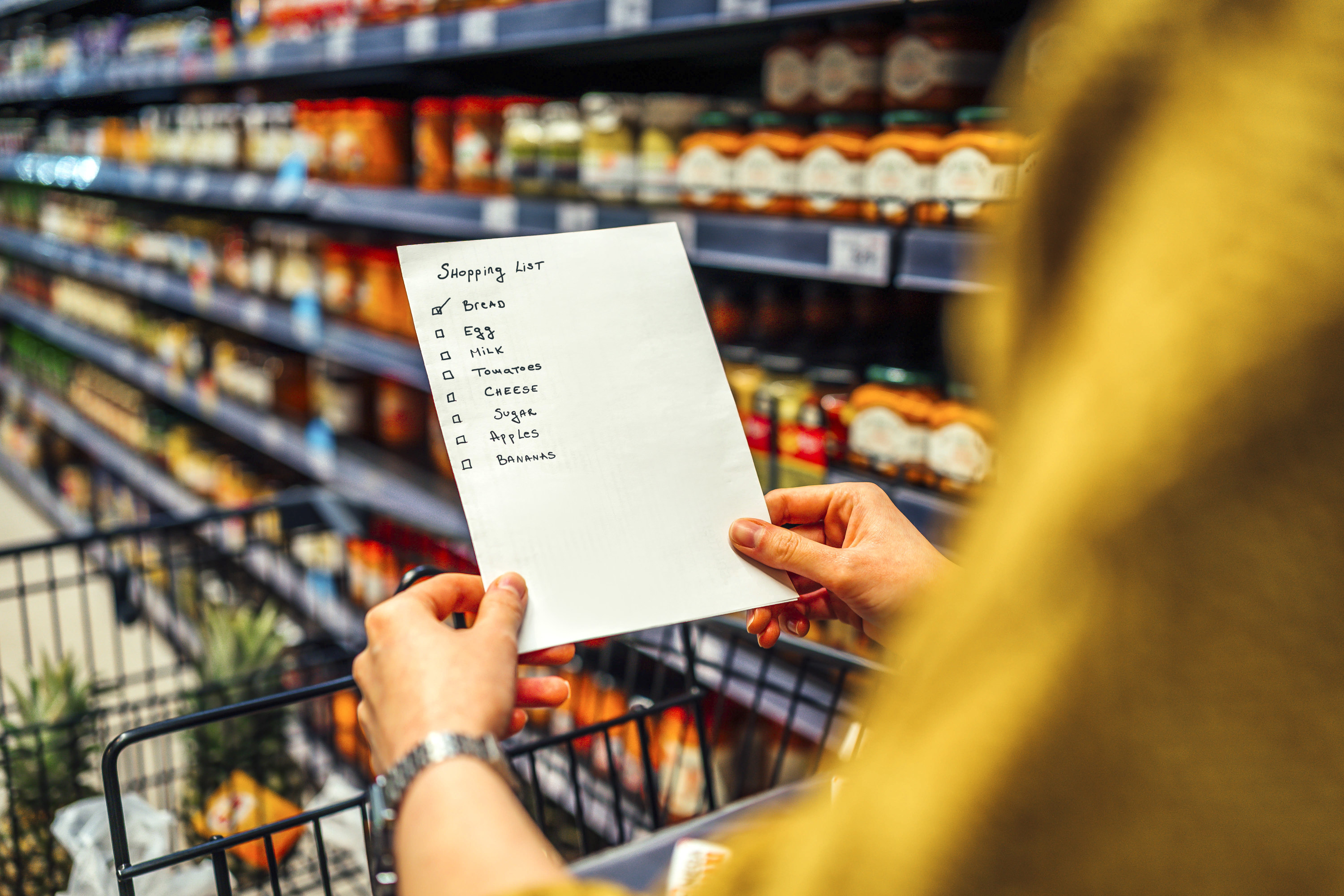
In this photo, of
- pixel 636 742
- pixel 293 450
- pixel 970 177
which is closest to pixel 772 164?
Result: pixel 970 177

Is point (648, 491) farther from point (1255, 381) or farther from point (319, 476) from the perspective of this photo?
point (319, 476)

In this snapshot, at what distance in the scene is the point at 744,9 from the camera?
1.33m

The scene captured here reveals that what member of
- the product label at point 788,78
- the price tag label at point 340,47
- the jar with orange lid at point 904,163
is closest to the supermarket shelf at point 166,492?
the jar with orange lid at point 904,163

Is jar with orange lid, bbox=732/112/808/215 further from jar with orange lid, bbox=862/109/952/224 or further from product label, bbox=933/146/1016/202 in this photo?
product label, bbox=933/146/1016/202

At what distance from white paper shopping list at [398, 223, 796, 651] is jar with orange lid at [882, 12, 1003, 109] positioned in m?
0.84

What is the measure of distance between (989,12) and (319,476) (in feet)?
6.75

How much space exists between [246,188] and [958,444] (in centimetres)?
239

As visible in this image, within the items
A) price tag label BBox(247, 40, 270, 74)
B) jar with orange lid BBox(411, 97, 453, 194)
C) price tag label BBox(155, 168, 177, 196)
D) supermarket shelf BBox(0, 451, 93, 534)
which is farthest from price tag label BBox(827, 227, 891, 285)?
supermarket shelf BBox(0, 451, 93, 534)

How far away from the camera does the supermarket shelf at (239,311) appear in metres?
2.39

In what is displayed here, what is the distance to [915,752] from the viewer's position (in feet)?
1.00

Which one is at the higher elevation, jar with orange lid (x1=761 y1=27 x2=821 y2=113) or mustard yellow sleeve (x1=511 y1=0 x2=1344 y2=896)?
jar with orange lid (x1=761 y1=27 x2=821 y2=113)

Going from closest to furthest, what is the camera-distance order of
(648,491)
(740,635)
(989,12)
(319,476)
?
(648,491), (740,635), (989,12), (319,476)

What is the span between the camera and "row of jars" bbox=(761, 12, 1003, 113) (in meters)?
1.35

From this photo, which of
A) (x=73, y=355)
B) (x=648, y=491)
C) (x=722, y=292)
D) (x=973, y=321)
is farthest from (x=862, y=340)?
(x=73, y=355)
